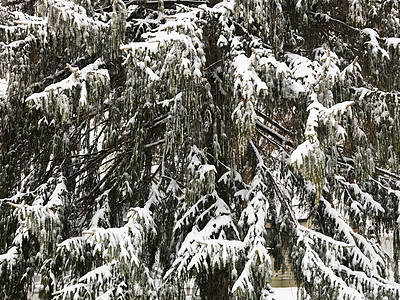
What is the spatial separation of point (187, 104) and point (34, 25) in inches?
61.0

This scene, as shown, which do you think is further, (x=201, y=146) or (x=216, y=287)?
(x=216, y=287)

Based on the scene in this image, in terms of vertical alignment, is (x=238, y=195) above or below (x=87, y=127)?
below

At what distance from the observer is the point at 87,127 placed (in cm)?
Result: 515

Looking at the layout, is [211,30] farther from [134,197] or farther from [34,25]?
[134,197]

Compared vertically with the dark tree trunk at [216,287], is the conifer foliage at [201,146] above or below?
above

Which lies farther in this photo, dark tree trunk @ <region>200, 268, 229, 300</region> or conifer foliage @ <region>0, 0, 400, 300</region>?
dark tree trunk @ <region>200, 268, 229, 300</region>

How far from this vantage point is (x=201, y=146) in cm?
395

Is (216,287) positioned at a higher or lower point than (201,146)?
lower

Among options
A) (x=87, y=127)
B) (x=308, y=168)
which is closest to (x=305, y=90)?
(x=308, y=168)

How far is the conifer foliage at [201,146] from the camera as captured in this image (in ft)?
10.9

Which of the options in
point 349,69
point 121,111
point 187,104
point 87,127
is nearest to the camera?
point 187,104

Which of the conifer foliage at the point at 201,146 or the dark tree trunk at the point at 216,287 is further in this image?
the dark tree trunk at the point at 216,287

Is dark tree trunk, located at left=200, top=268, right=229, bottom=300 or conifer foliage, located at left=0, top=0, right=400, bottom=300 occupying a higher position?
conifer foliage, located at left=0, top=0, right=400, bottom=300

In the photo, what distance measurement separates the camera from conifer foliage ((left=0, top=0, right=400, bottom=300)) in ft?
10.9
